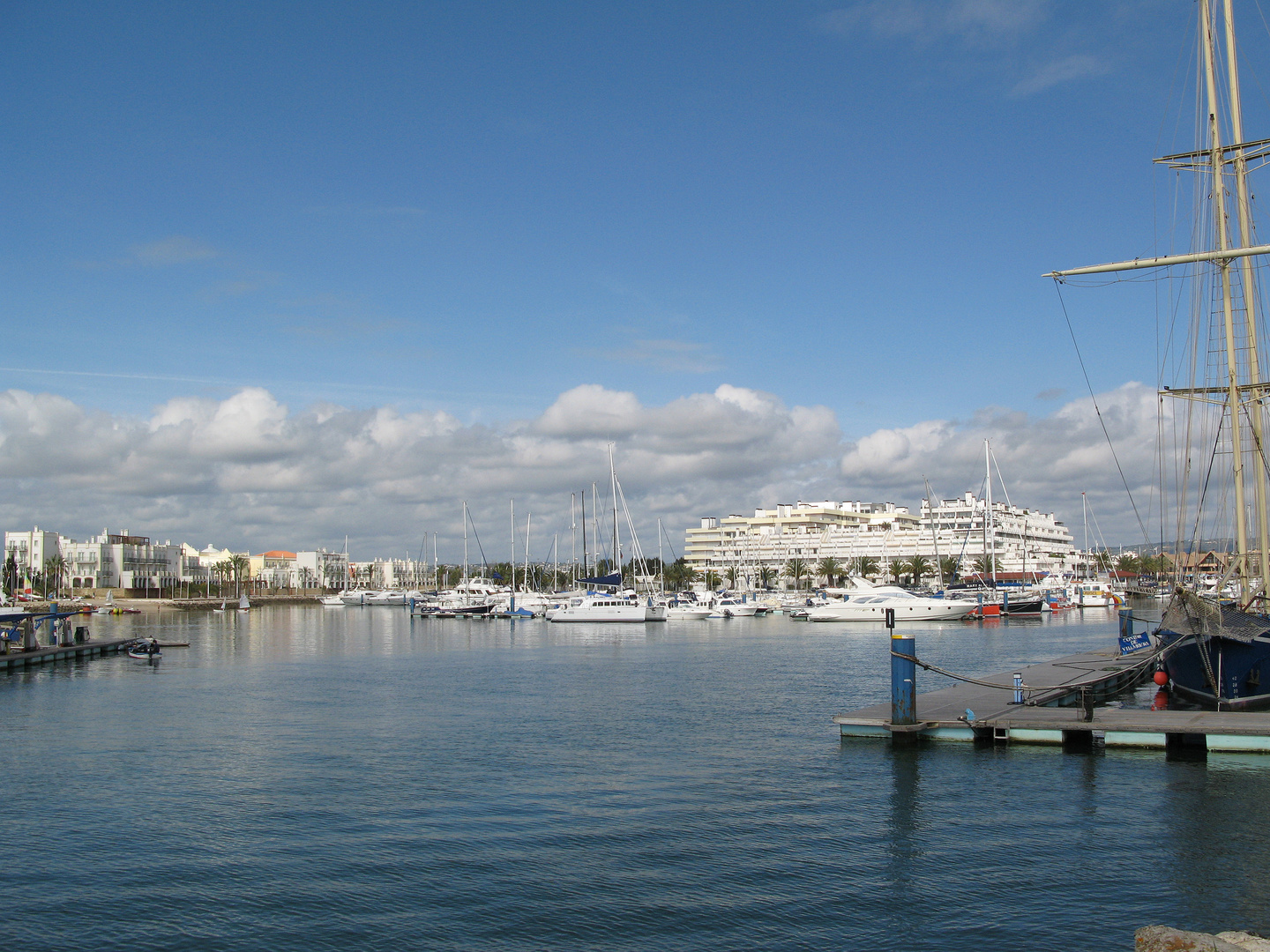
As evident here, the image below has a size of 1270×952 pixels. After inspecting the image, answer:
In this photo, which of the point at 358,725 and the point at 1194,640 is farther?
the point at 358,725

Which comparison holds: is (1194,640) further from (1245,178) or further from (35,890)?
(35,890)

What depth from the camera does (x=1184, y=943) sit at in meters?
10.7

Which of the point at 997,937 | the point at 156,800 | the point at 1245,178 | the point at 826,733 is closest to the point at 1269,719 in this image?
the point at 826,733

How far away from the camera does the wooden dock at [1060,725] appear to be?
82.4ft

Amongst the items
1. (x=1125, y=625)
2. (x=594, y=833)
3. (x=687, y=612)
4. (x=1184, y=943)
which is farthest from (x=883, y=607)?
(x=1184, y=943)

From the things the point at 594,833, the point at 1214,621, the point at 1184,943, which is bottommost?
the point at 594,833

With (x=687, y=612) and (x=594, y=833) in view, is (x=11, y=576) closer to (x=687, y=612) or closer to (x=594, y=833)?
(x=687, y=612)

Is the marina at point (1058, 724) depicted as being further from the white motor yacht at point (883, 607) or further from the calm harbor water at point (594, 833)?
the white motor yacht at point (883, 607)

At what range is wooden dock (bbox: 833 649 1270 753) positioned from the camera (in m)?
25.1

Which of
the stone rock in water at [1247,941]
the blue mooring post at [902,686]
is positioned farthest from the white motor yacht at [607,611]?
the stone rock in water at [1247,941]

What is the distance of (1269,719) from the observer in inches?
1006

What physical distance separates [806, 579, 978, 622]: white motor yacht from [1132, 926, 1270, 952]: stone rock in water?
95.0 meters

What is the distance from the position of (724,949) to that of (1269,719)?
61.1 ft

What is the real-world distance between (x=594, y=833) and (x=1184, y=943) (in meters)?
11.6
